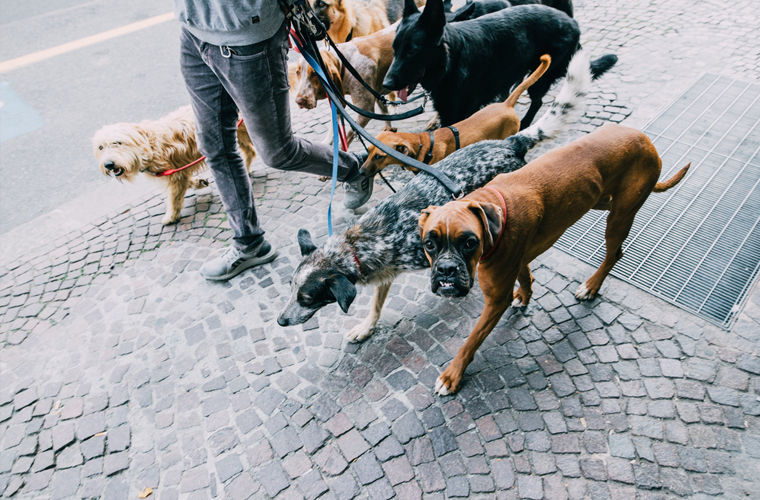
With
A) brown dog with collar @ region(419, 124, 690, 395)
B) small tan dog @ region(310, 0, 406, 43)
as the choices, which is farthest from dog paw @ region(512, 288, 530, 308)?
small tan dog @ region(310, 0, 406, 43)

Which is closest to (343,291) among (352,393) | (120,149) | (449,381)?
(352,393)

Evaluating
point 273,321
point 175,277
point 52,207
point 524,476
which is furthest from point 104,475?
point 52,207

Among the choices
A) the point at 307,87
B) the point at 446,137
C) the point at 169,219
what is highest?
the point at 307,87

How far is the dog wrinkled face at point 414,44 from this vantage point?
3.82 meters

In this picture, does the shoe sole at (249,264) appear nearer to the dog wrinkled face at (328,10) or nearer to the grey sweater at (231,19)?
the grey sweater at (231,19)

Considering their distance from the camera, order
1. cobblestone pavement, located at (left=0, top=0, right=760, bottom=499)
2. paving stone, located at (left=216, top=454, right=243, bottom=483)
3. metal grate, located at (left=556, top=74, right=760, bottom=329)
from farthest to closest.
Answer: metal grate, located at (left=556, top=74, right=760, bottom=329) < paving stone, located at (left=216, top=454, right=243, bottom=483) < cobblestone pavement, located at (left=0, top=0, right=760, bottom=499)

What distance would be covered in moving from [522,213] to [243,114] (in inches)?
79.9

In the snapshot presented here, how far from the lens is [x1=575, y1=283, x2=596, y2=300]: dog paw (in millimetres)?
3541

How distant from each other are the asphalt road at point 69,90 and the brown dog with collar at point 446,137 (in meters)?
3.34

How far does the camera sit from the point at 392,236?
3.08m

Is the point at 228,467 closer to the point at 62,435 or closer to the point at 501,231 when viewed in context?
the point at 62,435

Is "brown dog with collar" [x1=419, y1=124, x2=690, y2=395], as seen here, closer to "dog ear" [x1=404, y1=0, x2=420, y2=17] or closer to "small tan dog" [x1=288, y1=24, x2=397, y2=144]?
"dog ear" [x1=404, y1=0, x2=420, y2=17]

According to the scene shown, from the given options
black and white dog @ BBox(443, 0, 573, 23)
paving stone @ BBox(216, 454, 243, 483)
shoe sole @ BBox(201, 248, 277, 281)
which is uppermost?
black and white dog @ BBox(443, 0, 573, 23)

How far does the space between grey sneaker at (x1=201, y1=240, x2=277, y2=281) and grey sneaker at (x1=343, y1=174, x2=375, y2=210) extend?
953 millimetres
